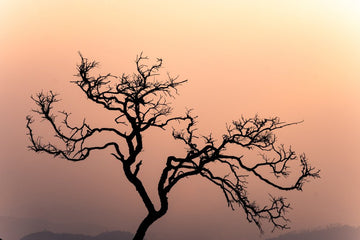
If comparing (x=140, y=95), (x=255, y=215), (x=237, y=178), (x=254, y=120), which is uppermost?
(x=140, y=95)

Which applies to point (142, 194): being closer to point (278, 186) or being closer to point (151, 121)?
point (151, 121)

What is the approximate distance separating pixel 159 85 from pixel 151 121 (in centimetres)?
82

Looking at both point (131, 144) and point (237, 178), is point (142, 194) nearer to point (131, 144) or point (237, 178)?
point (131, 144)

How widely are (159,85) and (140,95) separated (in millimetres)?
481

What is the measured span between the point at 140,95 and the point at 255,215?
12.3 ft

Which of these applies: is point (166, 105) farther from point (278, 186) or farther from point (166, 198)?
point (278, 186)

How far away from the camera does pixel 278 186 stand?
12.4 m

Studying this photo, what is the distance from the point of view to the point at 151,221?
12.7 m

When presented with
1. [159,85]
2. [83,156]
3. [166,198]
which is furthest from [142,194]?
[159,85]

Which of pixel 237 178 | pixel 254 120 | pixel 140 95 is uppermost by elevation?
pixel 140 95

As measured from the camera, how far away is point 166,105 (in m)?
12.7

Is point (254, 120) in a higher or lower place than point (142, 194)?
higher

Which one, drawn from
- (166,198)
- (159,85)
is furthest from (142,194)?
(159,85)

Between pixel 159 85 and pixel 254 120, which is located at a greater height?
pixel 159 85
